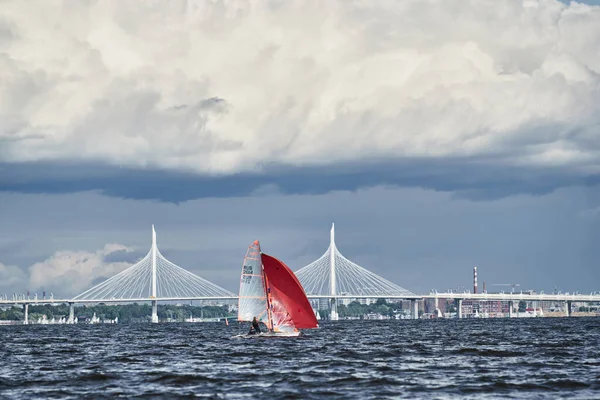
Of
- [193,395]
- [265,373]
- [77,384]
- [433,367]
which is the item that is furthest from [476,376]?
[77,384]

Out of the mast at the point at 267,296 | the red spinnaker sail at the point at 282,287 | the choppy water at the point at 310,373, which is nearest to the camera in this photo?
the choppy water at the point at 310,373

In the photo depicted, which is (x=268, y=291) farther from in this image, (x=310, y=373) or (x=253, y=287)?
(x=310, y=373)

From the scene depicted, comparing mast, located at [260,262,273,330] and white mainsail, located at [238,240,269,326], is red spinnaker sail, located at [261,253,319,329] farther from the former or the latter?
white mainsail, located at [238,240,269,326]

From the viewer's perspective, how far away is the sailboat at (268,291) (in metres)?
75.4

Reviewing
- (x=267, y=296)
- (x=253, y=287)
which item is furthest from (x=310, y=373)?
(x=253, y=287)

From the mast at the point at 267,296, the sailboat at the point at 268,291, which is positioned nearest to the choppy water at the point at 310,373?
the mast at the point at 267,296

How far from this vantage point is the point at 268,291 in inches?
2968

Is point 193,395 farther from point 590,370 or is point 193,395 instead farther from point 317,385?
point 590,370

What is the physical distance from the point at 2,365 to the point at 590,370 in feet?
95.2

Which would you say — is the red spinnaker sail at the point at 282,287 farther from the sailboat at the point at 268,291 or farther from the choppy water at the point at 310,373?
the choppy water at the point at 310,373

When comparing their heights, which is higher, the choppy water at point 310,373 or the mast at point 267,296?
the mast at point 267,296

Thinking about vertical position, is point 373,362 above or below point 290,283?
below

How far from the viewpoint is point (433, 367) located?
51.5 metres

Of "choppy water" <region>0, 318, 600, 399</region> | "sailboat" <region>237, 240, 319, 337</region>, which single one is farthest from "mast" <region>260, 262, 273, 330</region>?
"choppy water" <region>0, 318, 600, 399</region>
